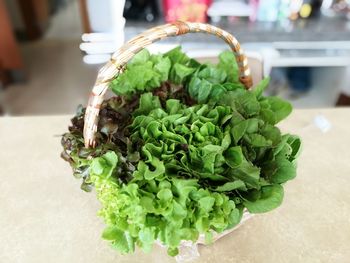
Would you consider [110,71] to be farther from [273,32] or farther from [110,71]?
[273,32]

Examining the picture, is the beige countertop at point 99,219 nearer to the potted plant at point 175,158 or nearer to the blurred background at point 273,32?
the potted plant at point 175,158

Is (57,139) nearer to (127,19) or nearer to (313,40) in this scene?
(127,19)

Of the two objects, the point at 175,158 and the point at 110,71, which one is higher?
the point at 110,71

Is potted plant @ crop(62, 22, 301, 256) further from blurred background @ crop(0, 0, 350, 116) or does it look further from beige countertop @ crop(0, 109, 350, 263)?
blurred background @ crop(0, 0, 350, 116)

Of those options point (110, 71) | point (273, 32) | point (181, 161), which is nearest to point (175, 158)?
point (181, 161)

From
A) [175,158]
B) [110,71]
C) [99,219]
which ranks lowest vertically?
[99,219]

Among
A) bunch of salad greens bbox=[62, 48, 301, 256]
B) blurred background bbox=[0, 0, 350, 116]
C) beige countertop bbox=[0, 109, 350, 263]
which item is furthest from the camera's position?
blurred background bbox=[0, 0, 350, 116]

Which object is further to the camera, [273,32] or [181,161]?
[273,32]

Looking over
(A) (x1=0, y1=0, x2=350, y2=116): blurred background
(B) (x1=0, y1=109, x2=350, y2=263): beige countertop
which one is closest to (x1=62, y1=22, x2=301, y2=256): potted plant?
(B) (x1=0, y1=109, x2=350, y2=263): beige countertop
